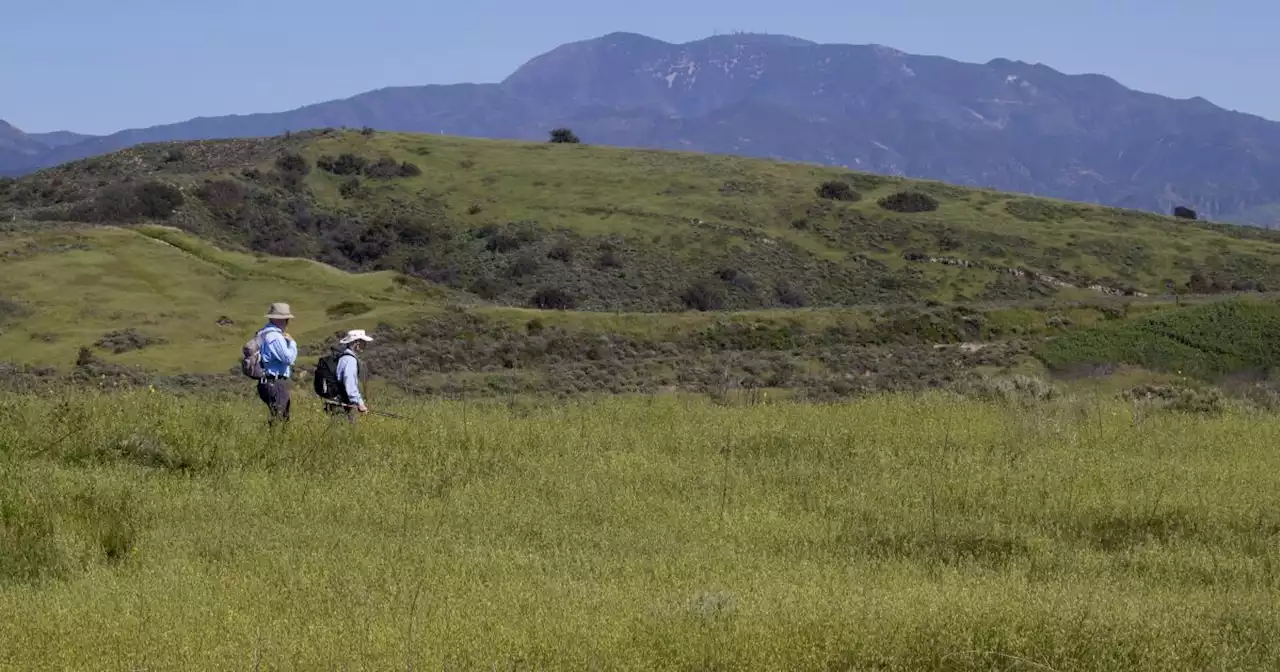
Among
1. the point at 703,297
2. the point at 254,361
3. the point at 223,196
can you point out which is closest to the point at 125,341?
the point at 254,361

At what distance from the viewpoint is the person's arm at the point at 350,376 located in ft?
37.6

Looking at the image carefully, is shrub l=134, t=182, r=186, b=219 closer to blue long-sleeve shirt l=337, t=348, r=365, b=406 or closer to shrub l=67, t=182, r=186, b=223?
shrub l=67, t=182, r=186, b=223

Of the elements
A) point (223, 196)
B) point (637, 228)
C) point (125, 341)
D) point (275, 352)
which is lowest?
point (125, 341)

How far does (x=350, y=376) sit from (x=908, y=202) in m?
68.0

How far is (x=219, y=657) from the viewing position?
5.16 m

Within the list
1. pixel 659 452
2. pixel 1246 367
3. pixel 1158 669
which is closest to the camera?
pixel 1158 669

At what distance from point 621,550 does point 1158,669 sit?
3.29 meters

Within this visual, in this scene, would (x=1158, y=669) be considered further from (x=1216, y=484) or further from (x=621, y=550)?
(x=1216, y=484)

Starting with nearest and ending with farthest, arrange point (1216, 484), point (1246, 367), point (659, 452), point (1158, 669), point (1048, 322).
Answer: point (1158, 669), point (1216, 484), point (659, 452), point (1246, 367), point (1048, 322)

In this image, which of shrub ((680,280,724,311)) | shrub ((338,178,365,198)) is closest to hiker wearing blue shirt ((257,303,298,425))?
shrub ((680,280,724,311))

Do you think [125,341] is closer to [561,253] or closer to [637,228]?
[561,253]

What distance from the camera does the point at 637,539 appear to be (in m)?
7.68

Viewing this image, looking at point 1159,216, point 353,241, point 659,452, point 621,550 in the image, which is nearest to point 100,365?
point 659,452

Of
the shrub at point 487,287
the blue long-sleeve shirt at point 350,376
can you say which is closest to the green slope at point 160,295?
the shrub at point 487,287
